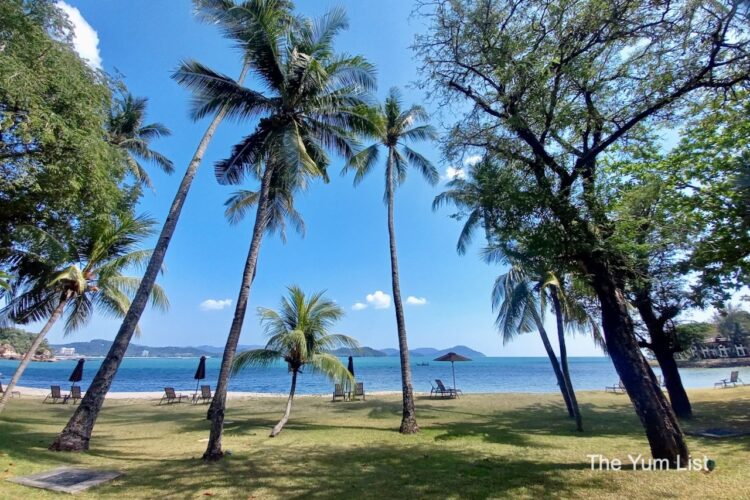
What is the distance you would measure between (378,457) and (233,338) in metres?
4.14

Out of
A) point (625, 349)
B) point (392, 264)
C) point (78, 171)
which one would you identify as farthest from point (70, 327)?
point (625, 349)

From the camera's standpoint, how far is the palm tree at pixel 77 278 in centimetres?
1089

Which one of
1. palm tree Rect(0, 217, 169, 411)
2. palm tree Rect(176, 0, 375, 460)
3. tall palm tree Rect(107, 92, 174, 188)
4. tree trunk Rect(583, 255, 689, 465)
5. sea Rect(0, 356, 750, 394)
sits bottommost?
sea Rect(0, 356, 750, 394)

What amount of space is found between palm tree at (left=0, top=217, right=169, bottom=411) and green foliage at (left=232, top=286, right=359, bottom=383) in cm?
568

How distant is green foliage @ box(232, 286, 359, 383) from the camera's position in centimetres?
1137

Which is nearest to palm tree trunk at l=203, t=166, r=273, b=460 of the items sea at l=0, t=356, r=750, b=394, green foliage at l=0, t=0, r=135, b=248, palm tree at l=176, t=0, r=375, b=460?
palm tree at l=176, t=0, r=375, b=460

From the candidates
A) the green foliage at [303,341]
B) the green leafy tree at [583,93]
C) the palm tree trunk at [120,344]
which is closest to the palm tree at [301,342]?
the green foliage at [303,341]

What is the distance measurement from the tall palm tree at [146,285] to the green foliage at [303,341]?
11.2ft

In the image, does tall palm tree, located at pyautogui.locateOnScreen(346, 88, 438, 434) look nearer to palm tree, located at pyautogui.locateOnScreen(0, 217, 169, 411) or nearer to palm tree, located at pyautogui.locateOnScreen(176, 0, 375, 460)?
palm tree, located at pyautogui.locateOnScreen(176, 0, 375, 460)

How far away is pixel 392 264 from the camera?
41.9 feet

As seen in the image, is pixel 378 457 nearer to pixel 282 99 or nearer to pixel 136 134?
pixel 282 99

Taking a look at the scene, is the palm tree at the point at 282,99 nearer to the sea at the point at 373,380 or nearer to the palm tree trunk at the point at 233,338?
the palm tree trunk at the point at 233,338

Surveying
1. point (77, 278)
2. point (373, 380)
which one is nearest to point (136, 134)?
point (77, 278)

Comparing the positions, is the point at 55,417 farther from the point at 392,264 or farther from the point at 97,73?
the point at 392,264
